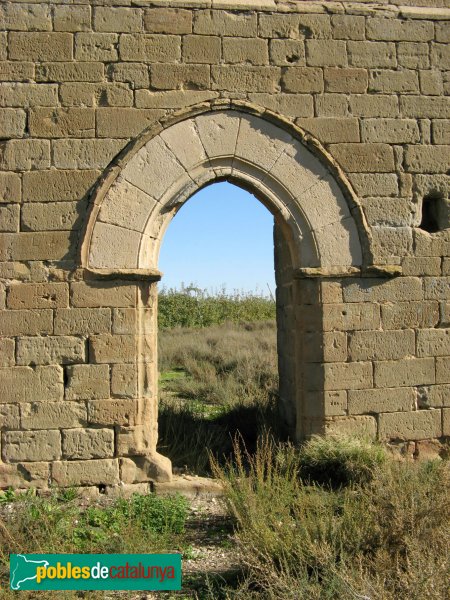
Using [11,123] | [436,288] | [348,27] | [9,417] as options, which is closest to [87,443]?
[9,417]

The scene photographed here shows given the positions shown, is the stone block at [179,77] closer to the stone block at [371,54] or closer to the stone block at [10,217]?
the stone block at [371,54]

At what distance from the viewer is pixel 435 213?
18.8 feet

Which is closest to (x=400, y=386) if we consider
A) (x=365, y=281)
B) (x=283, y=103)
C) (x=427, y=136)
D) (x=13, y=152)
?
(x=365, y=281)

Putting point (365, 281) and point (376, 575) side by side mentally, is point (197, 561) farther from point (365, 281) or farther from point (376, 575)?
point (365, 281)

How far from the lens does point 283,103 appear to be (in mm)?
5410

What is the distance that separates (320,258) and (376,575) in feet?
9.46

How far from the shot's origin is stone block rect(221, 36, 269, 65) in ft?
17.6

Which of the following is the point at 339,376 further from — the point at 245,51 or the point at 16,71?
the point at 16,71

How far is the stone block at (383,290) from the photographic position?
537 cm

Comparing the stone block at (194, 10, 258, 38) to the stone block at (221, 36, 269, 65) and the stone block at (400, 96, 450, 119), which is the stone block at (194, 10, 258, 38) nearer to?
the stone block at (221, 36, 269, 65)

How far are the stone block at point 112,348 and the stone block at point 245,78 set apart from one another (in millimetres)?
2487

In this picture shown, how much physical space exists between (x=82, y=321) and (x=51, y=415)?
2.83ft

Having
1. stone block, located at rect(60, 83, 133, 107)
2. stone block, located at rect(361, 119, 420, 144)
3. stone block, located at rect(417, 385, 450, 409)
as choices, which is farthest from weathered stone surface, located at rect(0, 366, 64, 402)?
stone block, located at rect(361, 119, 420, 144)

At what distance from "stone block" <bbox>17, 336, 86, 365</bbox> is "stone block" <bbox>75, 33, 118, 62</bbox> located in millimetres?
2569
